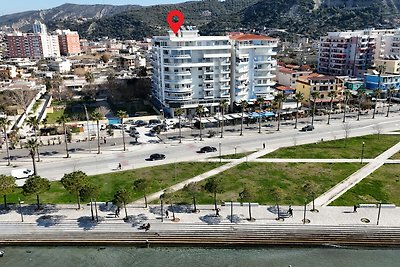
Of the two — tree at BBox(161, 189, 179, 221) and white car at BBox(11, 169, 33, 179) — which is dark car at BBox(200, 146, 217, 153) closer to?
tree at BBox(161, 189, 179, 221)

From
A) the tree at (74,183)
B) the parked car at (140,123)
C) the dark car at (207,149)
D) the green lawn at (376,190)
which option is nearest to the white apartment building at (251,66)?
the parked car at (140,123)

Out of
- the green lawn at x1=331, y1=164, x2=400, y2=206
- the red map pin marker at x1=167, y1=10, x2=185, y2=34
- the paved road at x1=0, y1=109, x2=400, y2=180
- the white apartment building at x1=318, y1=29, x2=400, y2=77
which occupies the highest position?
the red map pin marker at x1=167, y1=10, x2=185, y2=34

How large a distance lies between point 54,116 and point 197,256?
7041 cm

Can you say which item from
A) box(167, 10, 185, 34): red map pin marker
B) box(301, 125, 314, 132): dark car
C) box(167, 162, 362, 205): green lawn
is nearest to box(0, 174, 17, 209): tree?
box(167, 162, 362, 205): green lawn

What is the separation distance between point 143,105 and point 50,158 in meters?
45.0

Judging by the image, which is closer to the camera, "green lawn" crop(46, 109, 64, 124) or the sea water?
the sea water

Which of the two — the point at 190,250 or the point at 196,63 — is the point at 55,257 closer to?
the point at 190,250

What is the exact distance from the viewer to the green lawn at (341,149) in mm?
65625

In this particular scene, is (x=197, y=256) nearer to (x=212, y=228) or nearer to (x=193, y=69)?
(x=212, y=228)

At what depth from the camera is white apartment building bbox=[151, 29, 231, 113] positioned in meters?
88.9

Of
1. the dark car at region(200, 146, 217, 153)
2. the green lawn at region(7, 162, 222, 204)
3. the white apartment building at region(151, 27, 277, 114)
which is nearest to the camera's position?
the green lawn at region(7, 162, 222, 204)

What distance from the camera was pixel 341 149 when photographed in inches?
2702

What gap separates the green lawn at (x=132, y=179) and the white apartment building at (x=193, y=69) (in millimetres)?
32473

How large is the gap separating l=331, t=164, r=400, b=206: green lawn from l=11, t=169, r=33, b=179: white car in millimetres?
44587
